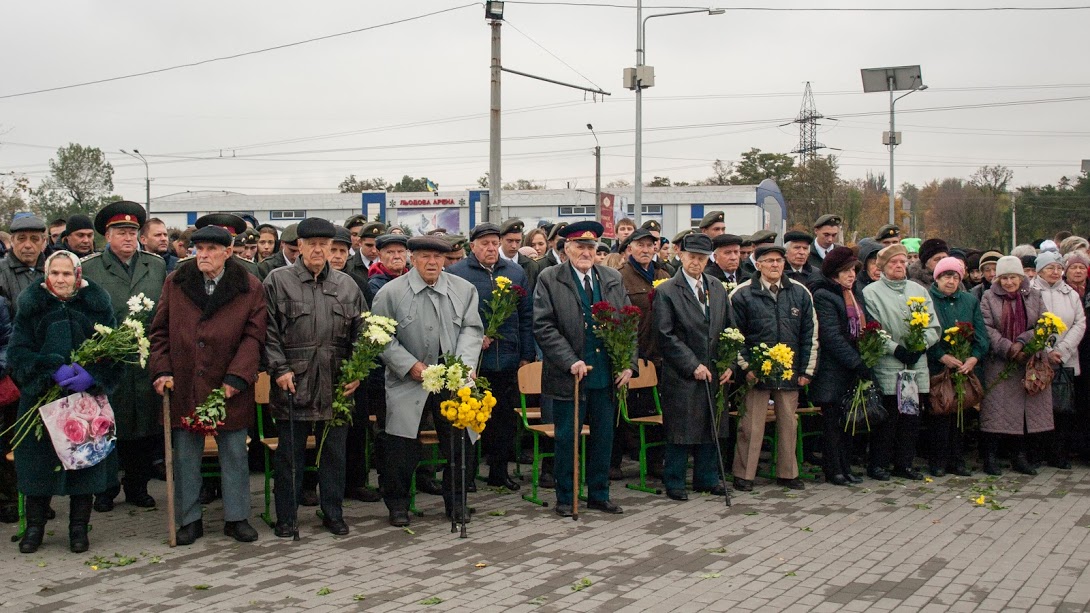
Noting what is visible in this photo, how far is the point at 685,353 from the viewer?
28.0ft

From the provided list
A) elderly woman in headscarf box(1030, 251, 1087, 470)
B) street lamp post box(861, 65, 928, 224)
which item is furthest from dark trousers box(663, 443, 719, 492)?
street lamp post box(861, 65, 928, 224)

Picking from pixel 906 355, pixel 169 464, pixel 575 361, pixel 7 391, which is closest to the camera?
pixel 169 464

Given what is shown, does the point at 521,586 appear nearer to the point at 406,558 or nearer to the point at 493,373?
the point at 406,558

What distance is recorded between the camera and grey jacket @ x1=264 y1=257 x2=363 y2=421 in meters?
7.35

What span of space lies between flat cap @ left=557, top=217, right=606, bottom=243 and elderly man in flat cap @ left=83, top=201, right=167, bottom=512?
3411 mm

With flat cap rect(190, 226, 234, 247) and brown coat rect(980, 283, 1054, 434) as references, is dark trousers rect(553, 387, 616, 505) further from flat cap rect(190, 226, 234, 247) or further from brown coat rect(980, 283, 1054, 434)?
brown coat rect(980, 283, 1054, 434)

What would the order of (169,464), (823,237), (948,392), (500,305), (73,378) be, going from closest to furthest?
1. (73,378)
2. (169,464)
3. (500,305)
4. (948,392)
5. (823,237)

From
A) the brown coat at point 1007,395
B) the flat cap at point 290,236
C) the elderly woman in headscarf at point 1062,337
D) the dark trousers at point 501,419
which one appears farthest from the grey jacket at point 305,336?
the elderly woman in headscarf at point 1062,337

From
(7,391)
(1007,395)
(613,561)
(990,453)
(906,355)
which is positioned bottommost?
(613,561)

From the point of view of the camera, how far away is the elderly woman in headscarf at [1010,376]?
10.0m

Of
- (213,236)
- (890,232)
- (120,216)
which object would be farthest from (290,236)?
(890,232)

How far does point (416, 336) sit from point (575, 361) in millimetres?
1278

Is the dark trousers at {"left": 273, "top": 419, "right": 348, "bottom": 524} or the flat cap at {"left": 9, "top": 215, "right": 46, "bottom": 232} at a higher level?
the flat cap at {"left": 9, "top": 215, "right": 46, "bottom": 232}

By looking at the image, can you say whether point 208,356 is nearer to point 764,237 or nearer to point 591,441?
point 591,441
